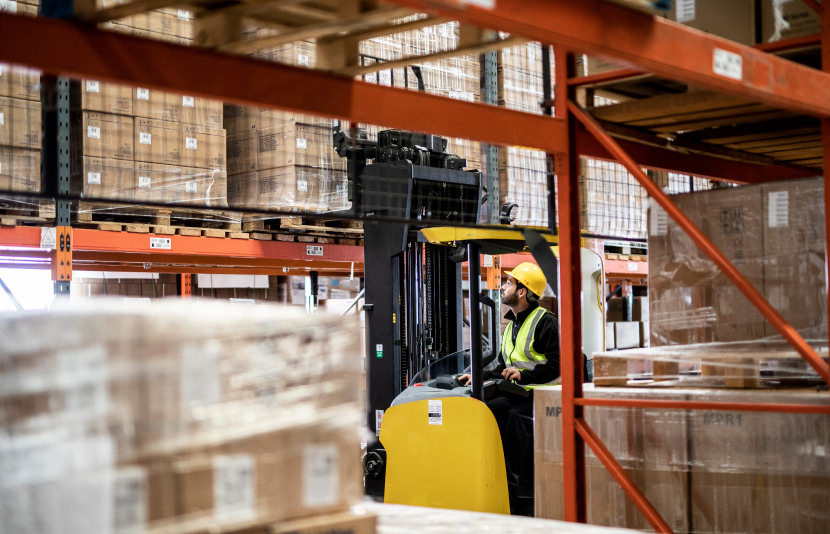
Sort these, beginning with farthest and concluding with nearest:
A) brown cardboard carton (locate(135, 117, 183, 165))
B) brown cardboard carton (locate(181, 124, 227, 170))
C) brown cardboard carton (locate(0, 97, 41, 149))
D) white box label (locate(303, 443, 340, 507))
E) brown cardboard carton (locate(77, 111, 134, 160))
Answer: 1. brown cardboard carton (locate(181, 124, 227, 170))
2. brown cardboard carton (locate(135, 117, 183, 165))
3. brown cardboard carton (locate(77, 111, 134, 160))
4. brown cardboard carton (locate(0, 97, 41, 149))
5. white box label (locate(303, 443, 340, 507))

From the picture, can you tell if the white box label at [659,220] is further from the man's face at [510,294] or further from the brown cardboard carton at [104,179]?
the brown cardboard carton at [104,179]

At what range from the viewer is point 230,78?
263cm

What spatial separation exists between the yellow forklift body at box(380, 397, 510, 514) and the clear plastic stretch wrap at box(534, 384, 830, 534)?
1.79m

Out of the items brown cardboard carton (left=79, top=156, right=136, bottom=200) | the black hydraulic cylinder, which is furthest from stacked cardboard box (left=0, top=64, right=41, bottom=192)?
the black hydraulic cylinder

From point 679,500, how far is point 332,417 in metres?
2.25

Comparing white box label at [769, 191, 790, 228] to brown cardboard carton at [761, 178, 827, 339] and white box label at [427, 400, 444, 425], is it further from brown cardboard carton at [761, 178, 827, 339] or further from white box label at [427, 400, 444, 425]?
white box label at [427, 400, 444, 425]

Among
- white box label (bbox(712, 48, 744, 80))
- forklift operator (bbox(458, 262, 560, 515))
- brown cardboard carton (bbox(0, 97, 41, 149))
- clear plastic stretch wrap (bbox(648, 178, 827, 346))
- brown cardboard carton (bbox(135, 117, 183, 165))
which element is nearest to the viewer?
white box label (bbox(712, 48, 744, 80))

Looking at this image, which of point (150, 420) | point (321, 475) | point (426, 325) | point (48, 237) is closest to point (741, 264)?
point (321, 475)

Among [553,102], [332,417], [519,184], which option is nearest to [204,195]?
[519,184]

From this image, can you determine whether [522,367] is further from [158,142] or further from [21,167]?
[21,167]

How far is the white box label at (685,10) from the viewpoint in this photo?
377 centimetres

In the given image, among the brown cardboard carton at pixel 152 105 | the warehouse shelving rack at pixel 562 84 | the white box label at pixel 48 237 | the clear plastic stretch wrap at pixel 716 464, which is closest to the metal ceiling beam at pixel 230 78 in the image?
the warehouse shelving rack at pixel 562 84

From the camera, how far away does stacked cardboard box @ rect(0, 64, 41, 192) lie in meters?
5.04

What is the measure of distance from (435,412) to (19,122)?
124 inches
